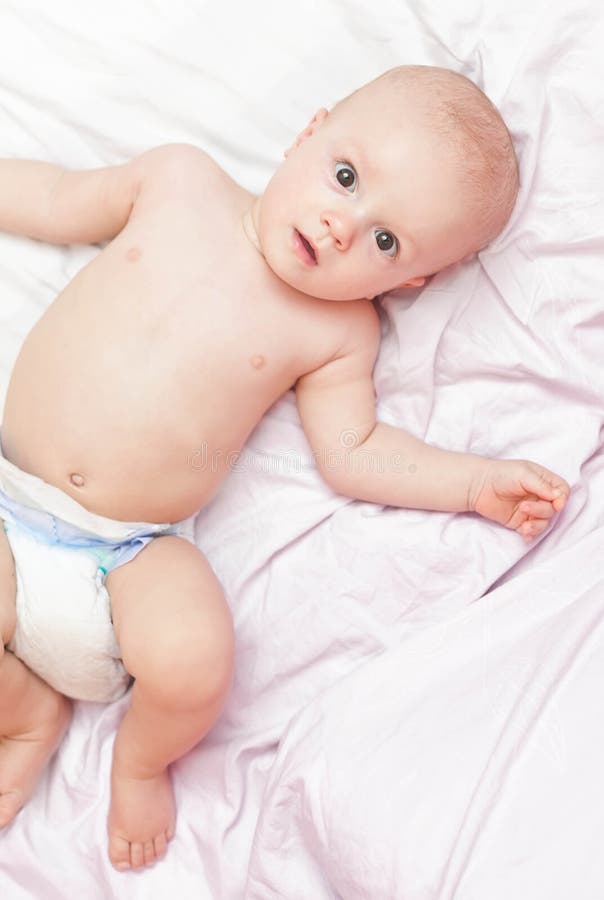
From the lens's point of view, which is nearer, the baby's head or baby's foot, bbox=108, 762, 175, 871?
the baby's head

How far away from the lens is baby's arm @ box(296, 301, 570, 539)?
4.60 feet

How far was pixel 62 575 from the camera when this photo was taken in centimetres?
137

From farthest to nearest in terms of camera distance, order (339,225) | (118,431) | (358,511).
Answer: (358,511) < (118,431) < (339,225)

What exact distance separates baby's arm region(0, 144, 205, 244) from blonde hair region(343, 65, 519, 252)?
1.06 ft

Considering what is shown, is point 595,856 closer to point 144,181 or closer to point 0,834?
point 0,834

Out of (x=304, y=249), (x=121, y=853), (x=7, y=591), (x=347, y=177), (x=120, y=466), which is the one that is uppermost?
(x=347, y=177)

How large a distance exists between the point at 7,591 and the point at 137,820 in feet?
1.18

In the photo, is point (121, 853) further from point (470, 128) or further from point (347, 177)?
point (470, 128)

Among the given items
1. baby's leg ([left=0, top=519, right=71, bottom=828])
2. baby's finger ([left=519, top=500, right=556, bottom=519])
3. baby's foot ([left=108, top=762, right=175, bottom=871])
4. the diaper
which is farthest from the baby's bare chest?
baby's foot ([left=108, top=762, right=175, bottom=871])

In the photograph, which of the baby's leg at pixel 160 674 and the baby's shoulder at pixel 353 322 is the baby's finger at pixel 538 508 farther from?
the baby's leg at pixel 160 674

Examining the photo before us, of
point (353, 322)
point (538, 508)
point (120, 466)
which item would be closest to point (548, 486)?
point (538, 508)

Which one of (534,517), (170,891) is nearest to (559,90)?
(534,517)

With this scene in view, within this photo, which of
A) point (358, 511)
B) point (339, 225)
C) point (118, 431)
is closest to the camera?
point (339, 225)

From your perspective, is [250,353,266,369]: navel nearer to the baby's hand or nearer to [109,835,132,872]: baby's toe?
the baby's hand
